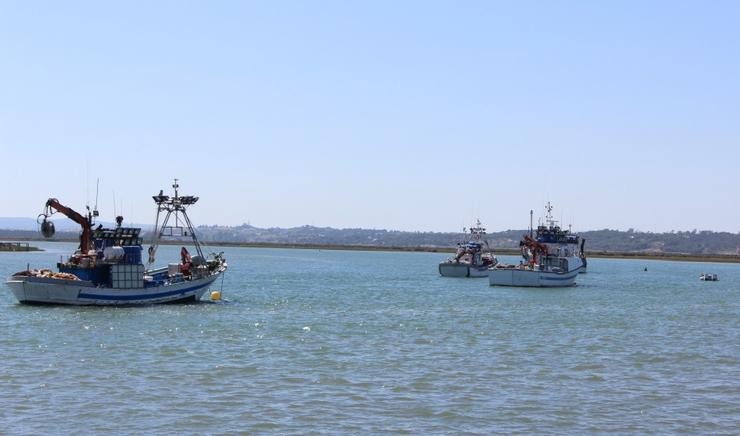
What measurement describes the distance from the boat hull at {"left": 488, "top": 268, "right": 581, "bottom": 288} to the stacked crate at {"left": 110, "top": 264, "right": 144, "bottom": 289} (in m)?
42.6

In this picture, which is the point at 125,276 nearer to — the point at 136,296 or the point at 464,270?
the point at 136,296

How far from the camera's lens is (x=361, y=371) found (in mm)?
33938

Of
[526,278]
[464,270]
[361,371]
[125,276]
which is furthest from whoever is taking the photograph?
[464,270]

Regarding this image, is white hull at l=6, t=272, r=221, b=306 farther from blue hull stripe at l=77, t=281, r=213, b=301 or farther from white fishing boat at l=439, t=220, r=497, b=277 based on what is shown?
white fishing boat at l=439, t=220, r=497, b=277

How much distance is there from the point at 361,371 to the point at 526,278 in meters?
59.1

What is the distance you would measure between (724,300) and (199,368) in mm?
60242

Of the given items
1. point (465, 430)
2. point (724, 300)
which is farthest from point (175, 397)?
point (724, 300)

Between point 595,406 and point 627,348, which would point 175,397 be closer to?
point 595,406

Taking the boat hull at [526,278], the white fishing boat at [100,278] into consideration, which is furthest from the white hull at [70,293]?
the boat hull at [526,278]

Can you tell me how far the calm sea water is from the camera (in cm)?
2569

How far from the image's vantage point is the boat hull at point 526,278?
91.0 meters

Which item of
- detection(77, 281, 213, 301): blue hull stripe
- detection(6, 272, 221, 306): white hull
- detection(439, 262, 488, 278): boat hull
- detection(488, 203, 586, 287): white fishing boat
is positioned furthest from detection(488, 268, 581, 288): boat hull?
detection(6, 272, 221, 306): white hull

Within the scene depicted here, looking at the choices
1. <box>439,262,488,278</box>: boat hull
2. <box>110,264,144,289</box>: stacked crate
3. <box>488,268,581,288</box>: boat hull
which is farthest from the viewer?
<box>439,262,488,278</box>: boat hull

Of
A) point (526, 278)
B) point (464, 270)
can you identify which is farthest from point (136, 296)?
point (464, 270)
